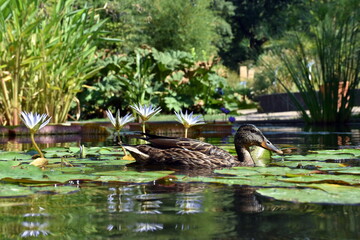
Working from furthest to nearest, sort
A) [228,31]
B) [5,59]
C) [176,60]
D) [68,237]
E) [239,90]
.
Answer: [228,31] → [239,90] → [176,60] → [5,59] → [68,237]

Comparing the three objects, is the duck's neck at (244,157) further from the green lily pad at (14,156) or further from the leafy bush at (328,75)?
the leafy bush at (328,75)

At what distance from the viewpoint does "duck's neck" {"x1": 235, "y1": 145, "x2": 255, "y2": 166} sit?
4791mm

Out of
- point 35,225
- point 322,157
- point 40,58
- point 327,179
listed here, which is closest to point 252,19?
point 40,58

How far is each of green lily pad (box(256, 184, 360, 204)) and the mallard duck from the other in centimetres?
153

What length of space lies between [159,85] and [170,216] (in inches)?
591

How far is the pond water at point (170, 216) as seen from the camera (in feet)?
7.14

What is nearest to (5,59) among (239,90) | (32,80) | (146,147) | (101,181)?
(32,80)

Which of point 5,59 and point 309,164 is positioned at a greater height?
point 5,59

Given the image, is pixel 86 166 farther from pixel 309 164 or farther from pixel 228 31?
pixel 228 31

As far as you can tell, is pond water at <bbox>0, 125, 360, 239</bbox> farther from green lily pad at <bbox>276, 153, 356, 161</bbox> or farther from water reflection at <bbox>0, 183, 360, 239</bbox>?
green lily pad at <bbox>276, 153, 356, 161</bbox>

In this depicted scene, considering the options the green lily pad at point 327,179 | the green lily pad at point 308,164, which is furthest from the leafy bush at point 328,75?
the green lily pad at point 327,179

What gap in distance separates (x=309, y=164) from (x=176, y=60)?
45.4 ft

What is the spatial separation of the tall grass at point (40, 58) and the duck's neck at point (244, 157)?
5.10 m

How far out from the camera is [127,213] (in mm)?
2625
